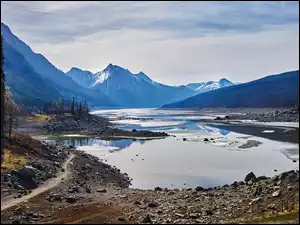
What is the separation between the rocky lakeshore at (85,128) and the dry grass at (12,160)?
82.7 meters

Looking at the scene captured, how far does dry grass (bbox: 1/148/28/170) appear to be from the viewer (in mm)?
46441

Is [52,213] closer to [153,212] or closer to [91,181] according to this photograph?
[153,212]

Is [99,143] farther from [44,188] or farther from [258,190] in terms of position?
[258,190]

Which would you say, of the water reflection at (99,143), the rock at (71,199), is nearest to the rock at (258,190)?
the rock at (71,199)

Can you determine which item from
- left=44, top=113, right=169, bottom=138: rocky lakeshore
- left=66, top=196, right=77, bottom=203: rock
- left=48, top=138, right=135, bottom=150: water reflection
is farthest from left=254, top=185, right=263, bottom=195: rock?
left=44, top=113, right=169, bottom=138: rocky lakeshore

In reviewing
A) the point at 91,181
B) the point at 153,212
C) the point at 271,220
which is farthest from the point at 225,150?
the point at 271,220

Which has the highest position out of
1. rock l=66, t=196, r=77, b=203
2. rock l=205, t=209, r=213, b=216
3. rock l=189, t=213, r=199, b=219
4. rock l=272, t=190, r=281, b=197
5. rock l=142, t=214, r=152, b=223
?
rock l=272, t=190, r=281, b=197

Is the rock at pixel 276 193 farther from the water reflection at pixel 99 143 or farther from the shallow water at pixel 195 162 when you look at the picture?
the water reflection at pixel 99 143

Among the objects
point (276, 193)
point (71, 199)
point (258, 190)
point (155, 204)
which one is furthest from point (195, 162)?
point (276, 193)

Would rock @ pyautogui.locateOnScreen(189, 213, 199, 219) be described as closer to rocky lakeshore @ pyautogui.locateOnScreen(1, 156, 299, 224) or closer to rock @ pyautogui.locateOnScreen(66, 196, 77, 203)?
rocky lakeshore @ pyautogui.locateOnScreen(1, 156, 299, 224)

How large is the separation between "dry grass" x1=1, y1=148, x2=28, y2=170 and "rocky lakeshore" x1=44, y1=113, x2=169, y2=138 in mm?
82664

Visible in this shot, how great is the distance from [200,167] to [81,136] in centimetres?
7680

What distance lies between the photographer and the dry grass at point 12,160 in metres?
46.4

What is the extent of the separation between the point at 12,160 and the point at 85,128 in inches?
4495
